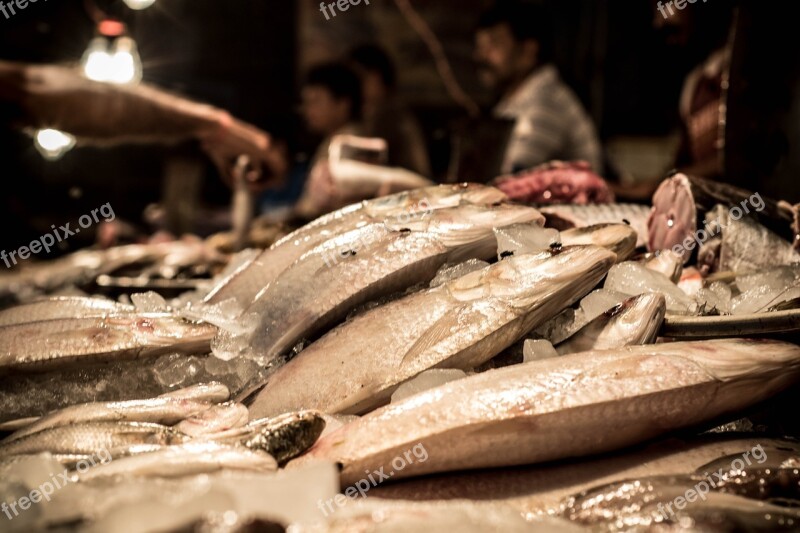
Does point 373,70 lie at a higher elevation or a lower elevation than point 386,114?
higher

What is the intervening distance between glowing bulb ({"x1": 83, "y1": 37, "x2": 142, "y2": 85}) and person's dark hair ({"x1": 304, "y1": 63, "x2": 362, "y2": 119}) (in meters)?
2.28

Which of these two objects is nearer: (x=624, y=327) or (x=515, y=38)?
(x=624, y=327)

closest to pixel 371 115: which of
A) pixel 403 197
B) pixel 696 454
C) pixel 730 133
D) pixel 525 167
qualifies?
pixel 525 167

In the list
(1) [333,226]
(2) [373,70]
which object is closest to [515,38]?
(2) [373,70]

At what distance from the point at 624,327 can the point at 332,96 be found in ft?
21.6

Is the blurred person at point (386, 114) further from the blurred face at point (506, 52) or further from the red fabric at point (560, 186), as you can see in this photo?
the red fabric at point (560, 186)

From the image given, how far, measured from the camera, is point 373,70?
762 centimetres

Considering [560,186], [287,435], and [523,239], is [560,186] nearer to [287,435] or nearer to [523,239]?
[523,239]

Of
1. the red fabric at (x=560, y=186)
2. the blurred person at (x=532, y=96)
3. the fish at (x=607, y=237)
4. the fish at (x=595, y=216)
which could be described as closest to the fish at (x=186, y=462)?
the fish at (x=607, y=237)

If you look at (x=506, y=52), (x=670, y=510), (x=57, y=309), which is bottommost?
(x=670, y=510)

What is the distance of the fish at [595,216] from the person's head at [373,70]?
17.2ft

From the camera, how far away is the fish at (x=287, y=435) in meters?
1.48

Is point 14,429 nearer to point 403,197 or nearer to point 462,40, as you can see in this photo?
point 403,197

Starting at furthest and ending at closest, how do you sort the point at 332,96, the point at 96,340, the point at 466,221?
1. the point at 332,96
2. the point at 466,221
3. the point at 96,340
